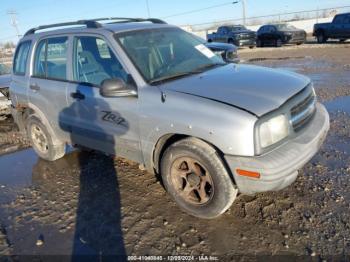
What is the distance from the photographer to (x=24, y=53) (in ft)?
16.9

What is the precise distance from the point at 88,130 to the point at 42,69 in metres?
1.38

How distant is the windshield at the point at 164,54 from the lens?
142 inches

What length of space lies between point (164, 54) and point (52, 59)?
5.76ft

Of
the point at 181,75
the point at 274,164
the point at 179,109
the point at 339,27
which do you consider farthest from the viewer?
the point at 339,27

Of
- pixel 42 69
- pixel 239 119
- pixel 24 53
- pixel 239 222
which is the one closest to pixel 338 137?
pixel 239 222

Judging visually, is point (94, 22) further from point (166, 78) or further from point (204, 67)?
point (204, 67)

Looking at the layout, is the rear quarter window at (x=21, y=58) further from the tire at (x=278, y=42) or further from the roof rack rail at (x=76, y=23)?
the tire at (x=278, y=42)

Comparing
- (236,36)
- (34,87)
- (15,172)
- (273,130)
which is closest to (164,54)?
(273,130)

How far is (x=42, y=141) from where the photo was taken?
5.27 meters

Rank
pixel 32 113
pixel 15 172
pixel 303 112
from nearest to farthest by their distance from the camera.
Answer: pixel 303 112 → pixel 15 172 → pixel 32 113

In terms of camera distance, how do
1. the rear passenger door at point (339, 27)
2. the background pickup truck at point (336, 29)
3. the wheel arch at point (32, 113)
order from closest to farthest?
the wheel arch at point (32, 113) < the background pickup truck at point (336, 29) < the rear passenger door at point (339, 27)

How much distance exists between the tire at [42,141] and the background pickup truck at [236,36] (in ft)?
69.9

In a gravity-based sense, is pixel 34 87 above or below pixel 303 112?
above

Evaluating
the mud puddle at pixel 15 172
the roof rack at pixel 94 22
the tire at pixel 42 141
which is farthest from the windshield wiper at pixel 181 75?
the mud puddle at pixel 15 172
